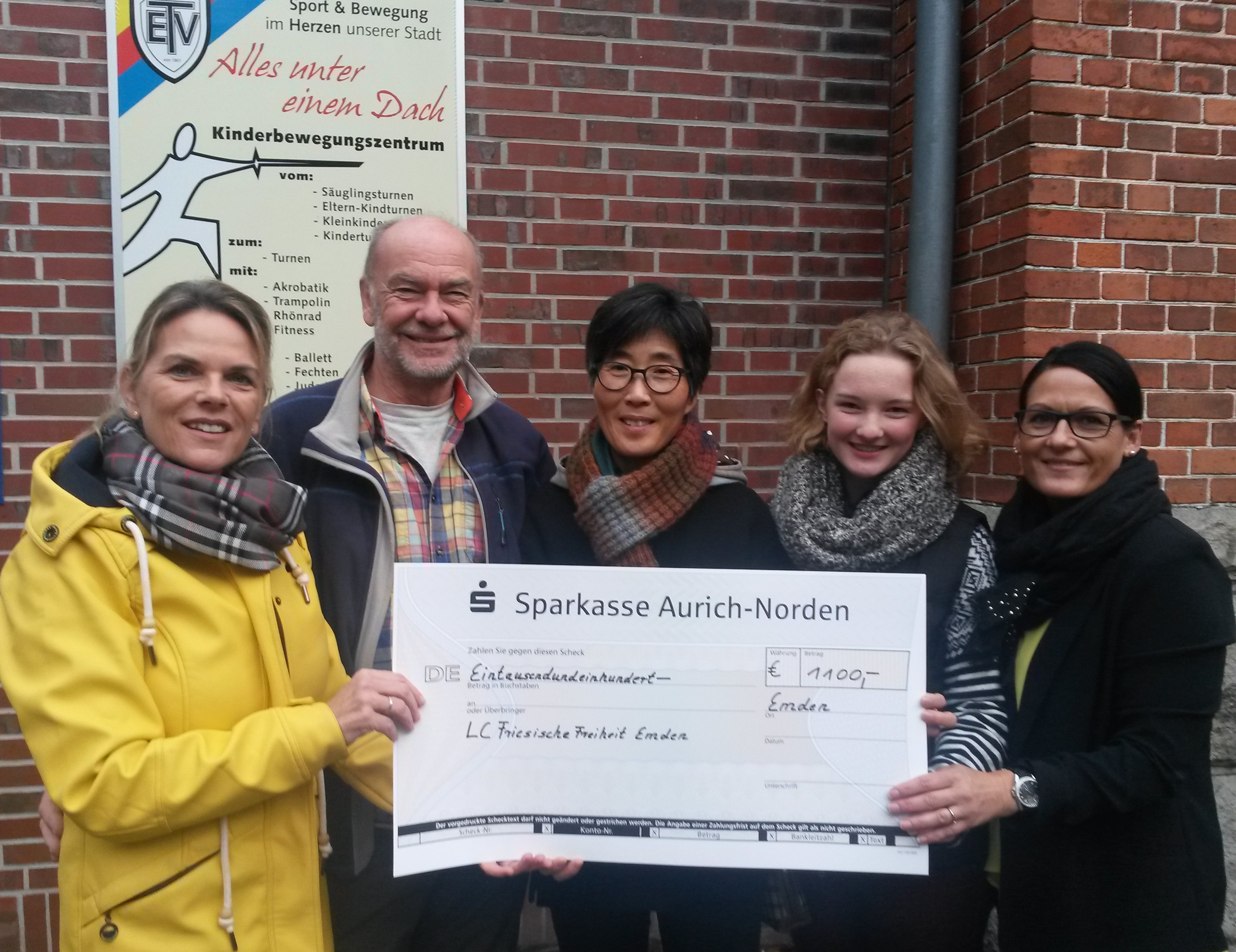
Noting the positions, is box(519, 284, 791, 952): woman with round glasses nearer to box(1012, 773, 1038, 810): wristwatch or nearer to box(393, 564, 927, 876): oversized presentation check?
box(393, 564, 927, 876): oversized presentation check

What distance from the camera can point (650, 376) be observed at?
6.64ft

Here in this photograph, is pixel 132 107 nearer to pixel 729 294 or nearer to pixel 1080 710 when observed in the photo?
pixel 729 294

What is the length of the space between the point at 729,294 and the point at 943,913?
2.19 m

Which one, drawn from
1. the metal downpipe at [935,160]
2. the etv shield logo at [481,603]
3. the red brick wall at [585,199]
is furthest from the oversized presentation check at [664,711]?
the metal downpipe at [935,160]

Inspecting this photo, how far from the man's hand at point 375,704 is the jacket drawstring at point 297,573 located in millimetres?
201

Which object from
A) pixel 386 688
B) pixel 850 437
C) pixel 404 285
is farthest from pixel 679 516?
pixel 404 285

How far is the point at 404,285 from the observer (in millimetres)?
2152

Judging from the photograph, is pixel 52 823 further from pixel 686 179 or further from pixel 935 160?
pixel 935 160

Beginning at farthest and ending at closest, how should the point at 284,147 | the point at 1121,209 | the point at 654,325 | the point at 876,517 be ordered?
the point at 284,147 → the point at 1121,209 → the point at 654,325 → the point at 876,517

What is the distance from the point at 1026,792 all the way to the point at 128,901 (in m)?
1.62

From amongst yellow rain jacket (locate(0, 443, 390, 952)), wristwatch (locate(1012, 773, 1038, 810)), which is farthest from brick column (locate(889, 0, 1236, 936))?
yellow rain jacket (locate(0, 443, 390, 952))

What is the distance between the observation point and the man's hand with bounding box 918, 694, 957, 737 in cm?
173

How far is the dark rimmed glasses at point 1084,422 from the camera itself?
1.82 m

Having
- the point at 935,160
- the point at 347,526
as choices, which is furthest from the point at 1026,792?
the point at 935,160
